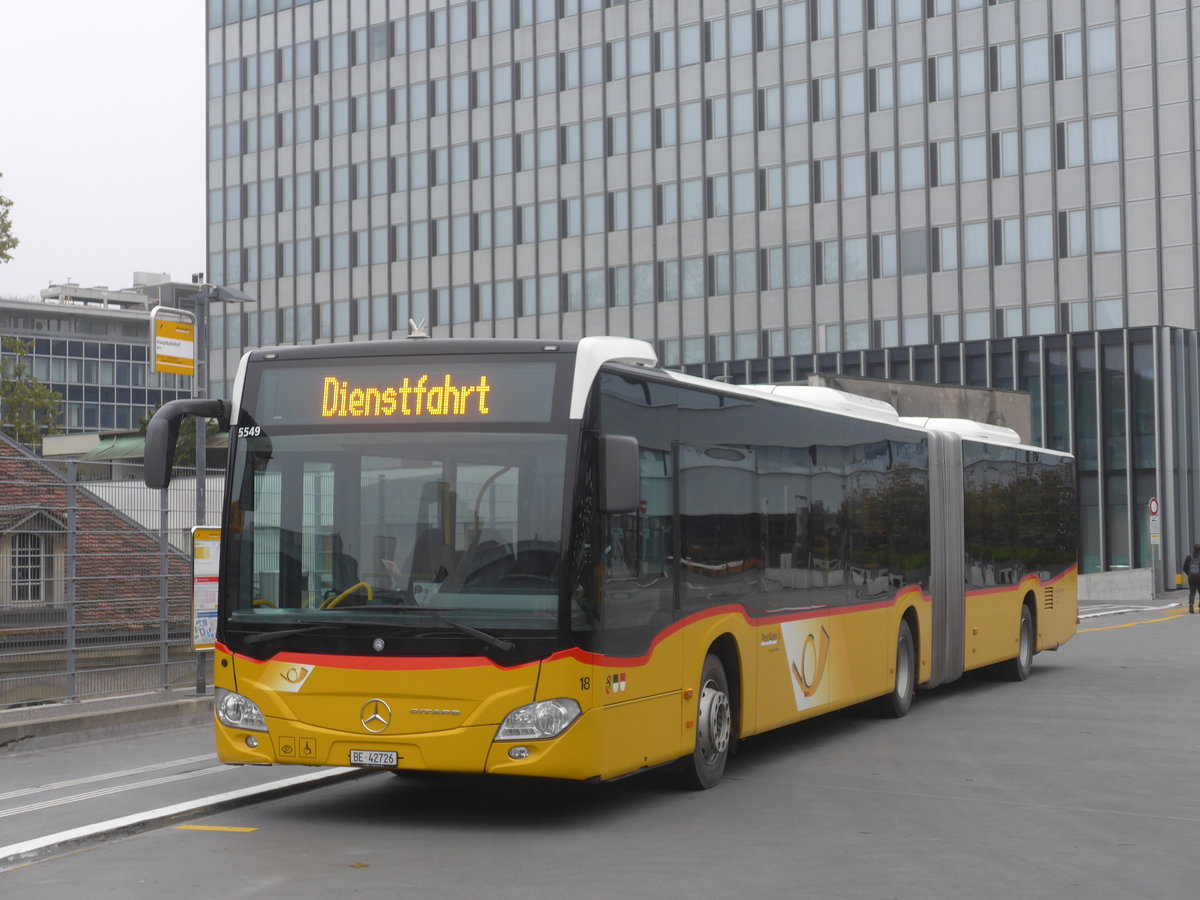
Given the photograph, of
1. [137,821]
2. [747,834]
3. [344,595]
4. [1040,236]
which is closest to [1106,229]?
[1040,236]

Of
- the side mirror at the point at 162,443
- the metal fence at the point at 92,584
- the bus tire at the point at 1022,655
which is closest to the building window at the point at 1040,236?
the bus tire at the point at 1022,655

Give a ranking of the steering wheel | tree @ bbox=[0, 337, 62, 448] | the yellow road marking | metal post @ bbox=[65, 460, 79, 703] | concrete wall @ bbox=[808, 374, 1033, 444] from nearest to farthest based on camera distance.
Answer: the steering wheel < metal post @ bbox=[65, 460, 79, 703] < the yellow road marking < concrete wall @ bbox=[808, 374, 1033, 444] < tree @ bbox=[0, 337, 62, 448]

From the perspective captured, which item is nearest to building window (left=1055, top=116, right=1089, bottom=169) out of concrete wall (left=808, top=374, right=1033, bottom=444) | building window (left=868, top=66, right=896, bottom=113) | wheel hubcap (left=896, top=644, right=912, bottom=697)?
building window (left=868, top=66, right=896, bottom=113)

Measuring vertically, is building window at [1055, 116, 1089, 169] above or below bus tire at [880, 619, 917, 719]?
above

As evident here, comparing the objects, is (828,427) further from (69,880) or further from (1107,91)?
(1107,91)

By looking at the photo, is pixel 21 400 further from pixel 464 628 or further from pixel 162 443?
pixel 464 628

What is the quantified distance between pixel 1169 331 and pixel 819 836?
154 ft

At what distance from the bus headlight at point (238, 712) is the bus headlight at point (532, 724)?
4.89ft

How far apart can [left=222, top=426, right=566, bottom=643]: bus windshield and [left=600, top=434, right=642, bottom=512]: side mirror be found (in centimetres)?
28

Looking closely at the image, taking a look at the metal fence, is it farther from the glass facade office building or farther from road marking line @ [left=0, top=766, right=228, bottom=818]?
the glass facade office building

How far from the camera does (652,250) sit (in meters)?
65.2

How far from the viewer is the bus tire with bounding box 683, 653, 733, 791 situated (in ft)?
35.4

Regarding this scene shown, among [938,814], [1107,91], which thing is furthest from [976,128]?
[938,814]

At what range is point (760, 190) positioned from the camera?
6259 cm
